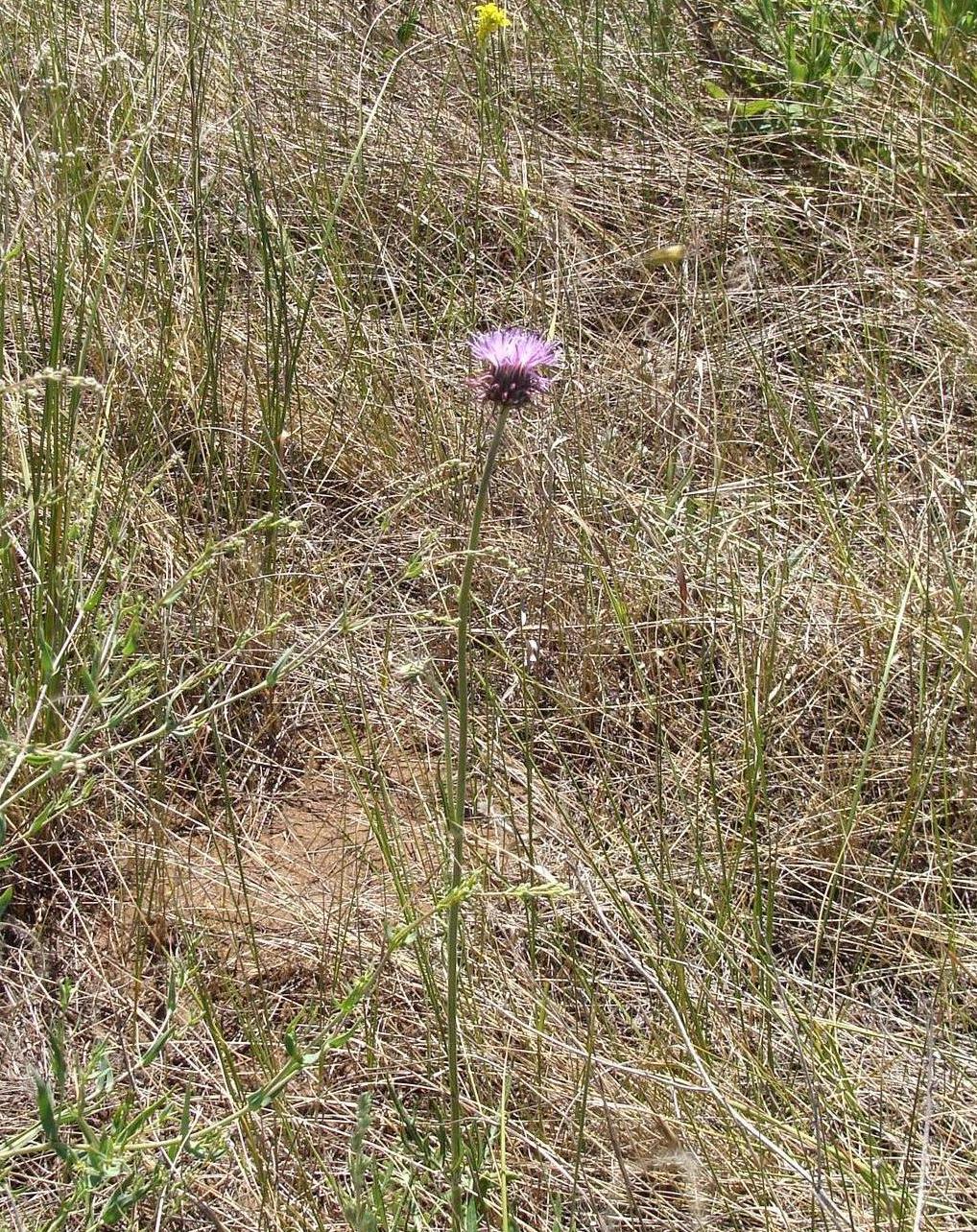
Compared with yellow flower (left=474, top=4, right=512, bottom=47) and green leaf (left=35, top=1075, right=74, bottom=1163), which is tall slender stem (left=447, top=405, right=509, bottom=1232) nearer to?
green leaf (left=35, top=1075, right=74, bottom=1163)

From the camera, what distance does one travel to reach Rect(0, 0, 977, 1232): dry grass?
1522mm

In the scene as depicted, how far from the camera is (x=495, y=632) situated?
84.8 inches

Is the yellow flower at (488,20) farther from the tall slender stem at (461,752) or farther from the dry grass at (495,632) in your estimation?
the tall slender stem at (461,752)

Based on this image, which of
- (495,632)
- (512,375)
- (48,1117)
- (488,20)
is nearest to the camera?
(48,1117)

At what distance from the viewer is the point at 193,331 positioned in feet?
8.48

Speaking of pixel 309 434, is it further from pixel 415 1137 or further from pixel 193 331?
pixel 415 1137

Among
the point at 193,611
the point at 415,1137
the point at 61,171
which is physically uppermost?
the point at 61,171

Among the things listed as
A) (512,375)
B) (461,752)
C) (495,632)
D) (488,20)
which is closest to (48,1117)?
(461,752)

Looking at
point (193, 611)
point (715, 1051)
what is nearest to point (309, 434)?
point (193, 611)

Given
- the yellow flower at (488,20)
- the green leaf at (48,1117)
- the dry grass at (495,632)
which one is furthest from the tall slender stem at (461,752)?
the yellow flower at (488,20)

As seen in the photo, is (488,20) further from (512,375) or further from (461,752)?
(461,752)

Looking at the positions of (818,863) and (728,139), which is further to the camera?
(728,139)

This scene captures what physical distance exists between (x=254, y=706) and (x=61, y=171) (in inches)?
42.2

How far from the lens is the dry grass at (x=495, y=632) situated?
1.52 meters
